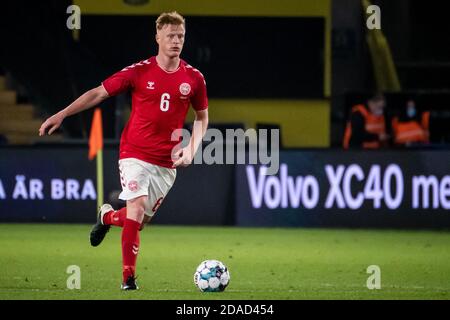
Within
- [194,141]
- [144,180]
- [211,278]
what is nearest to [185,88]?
[194,141]

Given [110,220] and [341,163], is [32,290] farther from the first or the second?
[341,163]

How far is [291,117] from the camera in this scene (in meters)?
24.4

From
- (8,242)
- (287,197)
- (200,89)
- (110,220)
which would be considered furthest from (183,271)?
(287,197)

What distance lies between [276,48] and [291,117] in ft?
4.43

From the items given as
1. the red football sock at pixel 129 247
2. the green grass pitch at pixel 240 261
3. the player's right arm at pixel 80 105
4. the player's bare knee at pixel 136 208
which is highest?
the player's right arm at pixel 80 105

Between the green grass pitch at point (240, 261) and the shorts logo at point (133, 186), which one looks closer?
the green grass pitch at point (240, 261)

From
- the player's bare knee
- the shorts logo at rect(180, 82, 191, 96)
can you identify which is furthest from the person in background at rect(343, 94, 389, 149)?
the player's bare knee

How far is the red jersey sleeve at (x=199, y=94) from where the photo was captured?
10.3 metres

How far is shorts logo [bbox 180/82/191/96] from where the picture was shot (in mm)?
10125

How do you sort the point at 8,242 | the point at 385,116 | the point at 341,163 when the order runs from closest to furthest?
the point at 8,242 < the point at 341,163 < the point at 385,116

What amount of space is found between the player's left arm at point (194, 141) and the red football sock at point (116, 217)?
1.97ft

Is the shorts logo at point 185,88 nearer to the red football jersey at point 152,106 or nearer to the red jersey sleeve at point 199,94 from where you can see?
the red football jersey at point 152,106

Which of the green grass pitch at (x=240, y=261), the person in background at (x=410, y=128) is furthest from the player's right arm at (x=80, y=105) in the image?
the person in background at (x=410, y=128)

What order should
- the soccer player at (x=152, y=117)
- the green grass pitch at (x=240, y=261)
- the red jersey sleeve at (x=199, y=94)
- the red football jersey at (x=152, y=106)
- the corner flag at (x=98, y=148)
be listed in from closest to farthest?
the green grass pitch at (x=240, y=261) → the soccer player at (x=152, y=117) → the red football jersey at (x=152, y=106) → the red jersey sleeve at (x=199, y=94) → the corner flag at (x=98, y=148)
